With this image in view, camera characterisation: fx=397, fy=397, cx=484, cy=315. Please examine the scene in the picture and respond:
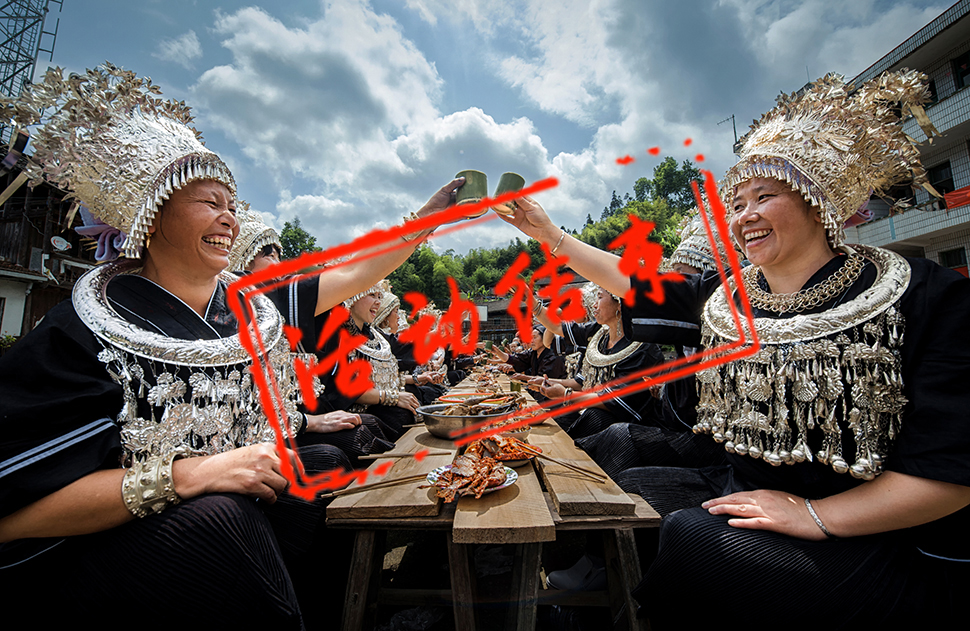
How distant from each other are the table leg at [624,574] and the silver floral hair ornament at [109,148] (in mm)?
2530

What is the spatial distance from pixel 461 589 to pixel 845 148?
103 inches

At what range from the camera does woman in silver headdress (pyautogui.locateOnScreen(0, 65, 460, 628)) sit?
1.26m

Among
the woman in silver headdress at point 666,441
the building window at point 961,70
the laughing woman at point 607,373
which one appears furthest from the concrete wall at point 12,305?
the building window at point 961,70

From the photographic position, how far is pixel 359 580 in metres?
1.86

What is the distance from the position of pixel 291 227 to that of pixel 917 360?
1852 inches

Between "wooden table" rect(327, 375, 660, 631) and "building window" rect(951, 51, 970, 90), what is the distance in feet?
59.6

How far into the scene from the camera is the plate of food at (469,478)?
69.6 inches

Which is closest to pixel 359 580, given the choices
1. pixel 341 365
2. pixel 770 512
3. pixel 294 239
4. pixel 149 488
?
pixel 149 488

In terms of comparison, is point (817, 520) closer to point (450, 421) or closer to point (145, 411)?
point (450, 421)

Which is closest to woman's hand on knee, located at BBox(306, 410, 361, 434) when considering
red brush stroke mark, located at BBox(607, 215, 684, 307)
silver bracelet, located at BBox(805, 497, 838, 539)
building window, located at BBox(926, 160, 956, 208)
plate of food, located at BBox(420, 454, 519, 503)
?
plate of food, located at BBox(420, 454, 519, 503)

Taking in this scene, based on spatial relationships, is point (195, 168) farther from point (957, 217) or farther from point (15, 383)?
point (957, 217)

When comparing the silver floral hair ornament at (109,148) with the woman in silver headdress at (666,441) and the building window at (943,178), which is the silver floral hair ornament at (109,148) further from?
the building window at (943,178)

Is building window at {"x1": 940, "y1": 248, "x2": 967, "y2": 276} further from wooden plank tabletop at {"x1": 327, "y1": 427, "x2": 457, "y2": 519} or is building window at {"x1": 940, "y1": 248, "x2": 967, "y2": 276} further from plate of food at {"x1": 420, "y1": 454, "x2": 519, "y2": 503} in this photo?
wooden plank tabletop at {"x1": 327, "y1": 427, "x2": 457, "y2": 519}

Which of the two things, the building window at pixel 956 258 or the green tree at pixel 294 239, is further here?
the green tree at pixel 294 239
